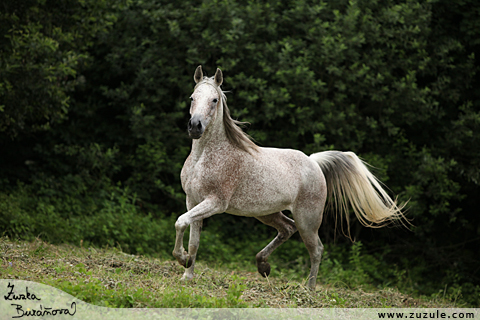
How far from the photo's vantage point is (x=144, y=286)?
415 cm

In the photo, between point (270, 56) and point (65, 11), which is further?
point (270, 56)

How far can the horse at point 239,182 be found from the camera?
441cm

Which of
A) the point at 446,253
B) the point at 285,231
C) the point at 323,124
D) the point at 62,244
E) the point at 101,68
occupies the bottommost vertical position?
the point at 446,253

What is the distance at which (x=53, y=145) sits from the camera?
30.8ft

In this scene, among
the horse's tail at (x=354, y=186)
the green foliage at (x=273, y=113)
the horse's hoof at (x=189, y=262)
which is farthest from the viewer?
the green foliage at (x=273, y=113)

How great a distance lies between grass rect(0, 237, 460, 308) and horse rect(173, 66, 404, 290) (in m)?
0.42

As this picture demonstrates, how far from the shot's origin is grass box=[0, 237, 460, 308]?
11.9 feet

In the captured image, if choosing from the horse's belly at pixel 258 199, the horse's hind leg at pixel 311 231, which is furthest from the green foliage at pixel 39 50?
the horse's hind leg at pixel 311 231

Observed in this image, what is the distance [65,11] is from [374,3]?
5495mm

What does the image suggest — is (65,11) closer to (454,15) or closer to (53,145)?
(53,145)

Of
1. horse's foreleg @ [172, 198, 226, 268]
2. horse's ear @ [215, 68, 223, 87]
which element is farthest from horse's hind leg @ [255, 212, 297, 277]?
horse's ear @ [215, 68, 223, 87]

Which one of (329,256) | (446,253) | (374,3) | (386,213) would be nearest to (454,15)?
(374,3)

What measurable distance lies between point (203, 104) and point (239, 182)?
863mm

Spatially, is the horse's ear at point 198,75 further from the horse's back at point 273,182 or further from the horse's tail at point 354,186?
the horse's tail at point 354,186
